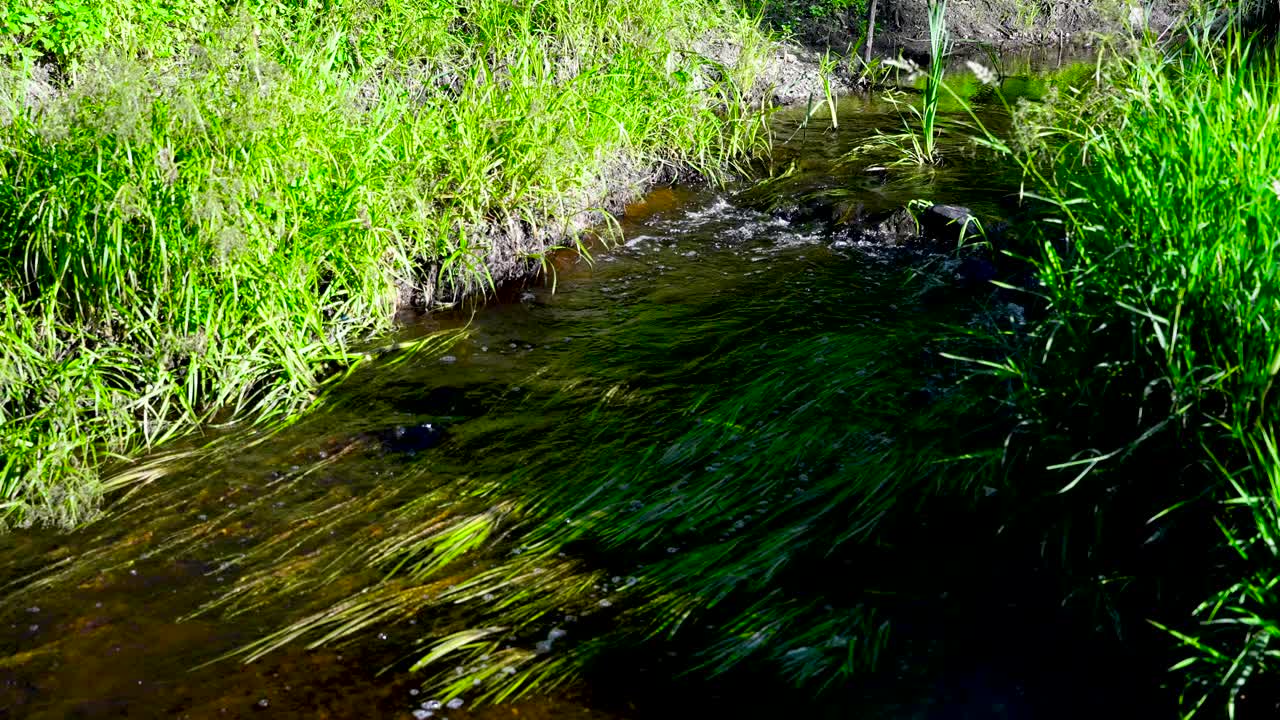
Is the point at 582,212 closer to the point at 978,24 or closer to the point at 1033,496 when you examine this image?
the point at 1033,496

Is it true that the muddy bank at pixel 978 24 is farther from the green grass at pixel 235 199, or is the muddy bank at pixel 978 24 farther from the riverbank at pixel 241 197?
the green grass at pixel 235 199

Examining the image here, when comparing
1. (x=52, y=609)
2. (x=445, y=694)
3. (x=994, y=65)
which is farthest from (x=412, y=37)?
(x=994, y=65)

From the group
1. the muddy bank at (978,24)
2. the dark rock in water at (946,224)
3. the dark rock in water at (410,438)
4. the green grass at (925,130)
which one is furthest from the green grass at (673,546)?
the muddy bank at (978,24)

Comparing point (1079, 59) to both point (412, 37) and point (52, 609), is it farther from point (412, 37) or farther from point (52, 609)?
point (52, 609)

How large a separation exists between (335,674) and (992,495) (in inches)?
86.1

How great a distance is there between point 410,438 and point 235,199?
130 centimetres

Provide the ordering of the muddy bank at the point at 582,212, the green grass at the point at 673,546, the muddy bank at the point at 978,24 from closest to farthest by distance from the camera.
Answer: the green grass at the point at 673,546, the muddy bank at the point at 582,212, the muddy bank at the point at 978,24

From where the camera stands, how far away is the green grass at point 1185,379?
7.91 ft

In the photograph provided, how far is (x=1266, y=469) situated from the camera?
229cm

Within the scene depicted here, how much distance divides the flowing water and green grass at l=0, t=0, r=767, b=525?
316 mm

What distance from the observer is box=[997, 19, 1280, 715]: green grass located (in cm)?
241

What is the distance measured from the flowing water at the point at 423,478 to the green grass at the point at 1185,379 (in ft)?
1.80

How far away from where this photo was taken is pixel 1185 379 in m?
2.59

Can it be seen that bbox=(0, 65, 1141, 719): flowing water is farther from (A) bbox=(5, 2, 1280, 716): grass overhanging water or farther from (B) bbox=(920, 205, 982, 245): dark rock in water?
(B) bbox=(920, 205, 982, 245): dark rock in water
